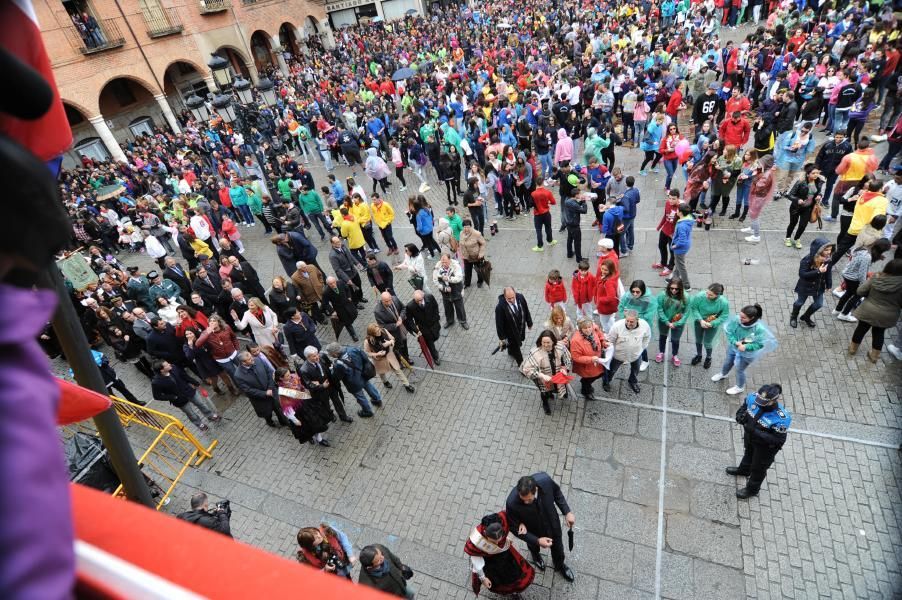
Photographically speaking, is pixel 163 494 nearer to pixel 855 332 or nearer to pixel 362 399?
pixel 362 399

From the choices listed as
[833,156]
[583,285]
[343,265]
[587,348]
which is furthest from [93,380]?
[833,156]

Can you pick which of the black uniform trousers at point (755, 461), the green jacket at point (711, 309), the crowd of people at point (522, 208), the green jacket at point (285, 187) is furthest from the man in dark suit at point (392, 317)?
the green jacket at point (285, 187)

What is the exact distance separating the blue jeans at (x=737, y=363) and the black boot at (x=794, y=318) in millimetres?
1661

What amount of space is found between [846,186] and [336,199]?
37.3 feet

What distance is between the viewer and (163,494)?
741 cm

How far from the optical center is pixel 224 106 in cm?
1216

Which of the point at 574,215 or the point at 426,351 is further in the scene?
the point at 574,215

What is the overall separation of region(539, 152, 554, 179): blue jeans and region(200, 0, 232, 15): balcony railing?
2871 centimetres

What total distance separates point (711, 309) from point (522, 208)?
7297 mm

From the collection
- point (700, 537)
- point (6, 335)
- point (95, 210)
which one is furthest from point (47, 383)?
point (95, 210)

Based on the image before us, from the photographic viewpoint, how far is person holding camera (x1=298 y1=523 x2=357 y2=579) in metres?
4.50

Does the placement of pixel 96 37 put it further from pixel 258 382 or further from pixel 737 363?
pixel 737 363

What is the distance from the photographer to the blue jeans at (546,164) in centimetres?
1406

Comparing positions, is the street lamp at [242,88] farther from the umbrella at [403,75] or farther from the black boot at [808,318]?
the black boot at [808,318]
